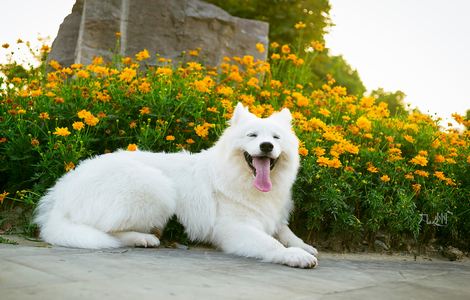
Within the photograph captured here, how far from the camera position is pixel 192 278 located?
8.44ft

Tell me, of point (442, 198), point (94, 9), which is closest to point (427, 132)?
point (442, 198)

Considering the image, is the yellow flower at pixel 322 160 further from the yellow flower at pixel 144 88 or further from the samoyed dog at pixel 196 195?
the yellow flower at pixel 144 88

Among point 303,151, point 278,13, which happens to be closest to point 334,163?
point 303,151

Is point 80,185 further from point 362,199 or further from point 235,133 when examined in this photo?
point 362,199

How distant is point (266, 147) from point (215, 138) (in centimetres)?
168

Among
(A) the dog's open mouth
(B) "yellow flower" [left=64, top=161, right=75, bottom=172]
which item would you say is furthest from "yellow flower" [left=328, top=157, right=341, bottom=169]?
(B) "yellow flower" [left=64, top=161, right=75, bottom=172]

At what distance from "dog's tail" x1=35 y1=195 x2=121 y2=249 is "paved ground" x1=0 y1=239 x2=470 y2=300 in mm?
127

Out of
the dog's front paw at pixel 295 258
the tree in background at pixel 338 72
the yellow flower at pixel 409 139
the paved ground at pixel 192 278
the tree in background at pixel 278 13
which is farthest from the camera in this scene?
the tree in background at pixel 338 72

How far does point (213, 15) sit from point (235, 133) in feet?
18.4

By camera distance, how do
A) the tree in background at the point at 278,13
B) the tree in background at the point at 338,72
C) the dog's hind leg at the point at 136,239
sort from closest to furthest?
the dog's hind leg at the point at 136,239, the tree in background at the point at 278,13, the tree in background at the point at 338,72

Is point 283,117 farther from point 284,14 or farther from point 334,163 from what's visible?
point 284,14

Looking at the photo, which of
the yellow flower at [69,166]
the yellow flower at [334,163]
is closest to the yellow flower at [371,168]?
the yellow flower at [334,163]

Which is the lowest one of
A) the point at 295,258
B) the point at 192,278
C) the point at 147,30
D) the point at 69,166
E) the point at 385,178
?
Answer: the point at 192,278

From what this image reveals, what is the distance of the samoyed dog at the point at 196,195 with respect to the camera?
3.90 meters
